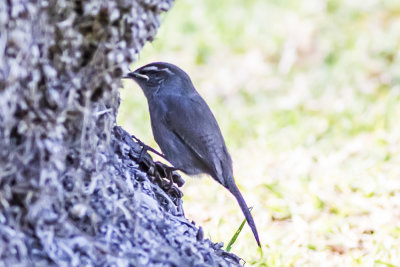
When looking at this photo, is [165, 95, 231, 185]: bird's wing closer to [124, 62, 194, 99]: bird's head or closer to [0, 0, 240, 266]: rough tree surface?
[124, 62, 194, 99]: bird's head

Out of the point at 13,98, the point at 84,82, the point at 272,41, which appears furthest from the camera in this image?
the point at 272,41

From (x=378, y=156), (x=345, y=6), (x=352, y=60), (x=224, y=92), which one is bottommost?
(x=378, y=156)

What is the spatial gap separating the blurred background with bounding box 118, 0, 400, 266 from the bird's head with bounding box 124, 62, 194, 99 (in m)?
0.88

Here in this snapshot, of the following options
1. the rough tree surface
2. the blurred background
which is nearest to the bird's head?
the blurred background

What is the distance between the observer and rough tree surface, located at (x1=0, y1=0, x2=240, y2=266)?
3096 millimetres

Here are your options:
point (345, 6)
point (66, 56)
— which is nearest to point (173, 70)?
point (66, 56)

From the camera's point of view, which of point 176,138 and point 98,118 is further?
point 176,138

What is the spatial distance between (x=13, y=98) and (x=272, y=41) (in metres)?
7.72

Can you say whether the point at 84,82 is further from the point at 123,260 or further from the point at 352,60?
the point at 352,60

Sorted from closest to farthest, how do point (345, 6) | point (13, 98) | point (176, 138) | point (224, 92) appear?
point (13, 98) < point (176, 138) < point (224, 92) < point (345, 6)

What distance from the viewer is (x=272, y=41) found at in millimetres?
10500

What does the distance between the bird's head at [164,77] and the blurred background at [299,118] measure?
2.89 feet

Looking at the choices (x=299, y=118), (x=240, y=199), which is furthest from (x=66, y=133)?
(x=299, y=118)

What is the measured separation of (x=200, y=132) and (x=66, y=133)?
6.45 ft
